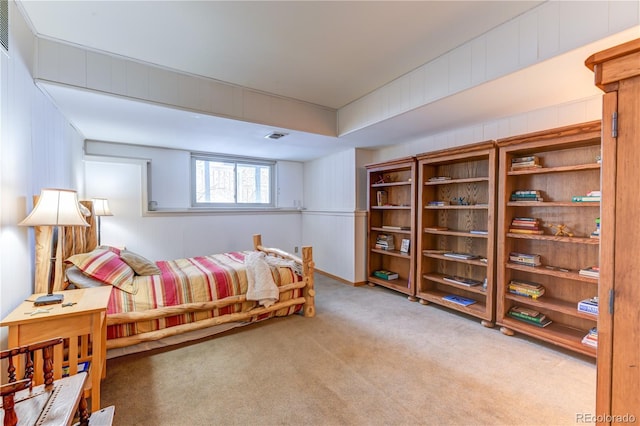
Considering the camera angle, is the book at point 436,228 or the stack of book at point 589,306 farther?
the book at point 436,228

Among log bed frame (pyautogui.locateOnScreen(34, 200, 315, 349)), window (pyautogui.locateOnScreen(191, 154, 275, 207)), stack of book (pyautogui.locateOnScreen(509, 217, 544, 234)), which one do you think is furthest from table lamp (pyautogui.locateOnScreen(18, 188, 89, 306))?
stack of book (pyautogui.locateOnScreen(509, 217, 544, 234))

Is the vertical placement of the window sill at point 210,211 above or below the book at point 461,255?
above

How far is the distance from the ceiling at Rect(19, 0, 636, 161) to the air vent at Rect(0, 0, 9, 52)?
0.26 metres

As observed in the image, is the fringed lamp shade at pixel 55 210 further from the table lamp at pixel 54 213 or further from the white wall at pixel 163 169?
the white wall at pixel 163 169

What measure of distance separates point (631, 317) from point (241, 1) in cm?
243

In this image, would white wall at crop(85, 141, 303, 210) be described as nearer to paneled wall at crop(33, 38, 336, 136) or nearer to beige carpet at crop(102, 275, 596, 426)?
paneled wall at crop(33, 38, 336, 136)

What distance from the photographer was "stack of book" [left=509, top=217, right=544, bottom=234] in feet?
8.40

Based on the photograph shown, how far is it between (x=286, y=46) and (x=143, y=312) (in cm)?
248

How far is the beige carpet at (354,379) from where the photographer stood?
1.60 meters

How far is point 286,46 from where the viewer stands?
2.21 m

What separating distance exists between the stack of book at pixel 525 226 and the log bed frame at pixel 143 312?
210 cm

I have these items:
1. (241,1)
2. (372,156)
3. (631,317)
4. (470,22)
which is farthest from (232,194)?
(631,317)

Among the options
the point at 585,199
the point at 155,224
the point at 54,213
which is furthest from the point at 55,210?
the point at 585,199

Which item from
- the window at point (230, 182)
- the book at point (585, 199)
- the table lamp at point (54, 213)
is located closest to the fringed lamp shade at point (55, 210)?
the table lamp at point (54, 213)
